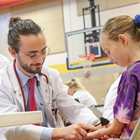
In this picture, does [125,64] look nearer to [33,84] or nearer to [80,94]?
[33,84]

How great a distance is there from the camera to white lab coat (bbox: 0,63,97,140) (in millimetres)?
1169

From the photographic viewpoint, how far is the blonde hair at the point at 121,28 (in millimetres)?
1182

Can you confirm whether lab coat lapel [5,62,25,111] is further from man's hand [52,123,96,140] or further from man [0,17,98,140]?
man's hand [52,123,96,140]

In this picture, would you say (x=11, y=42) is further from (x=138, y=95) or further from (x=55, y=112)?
(x=138, y=95)

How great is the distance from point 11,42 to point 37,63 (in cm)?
29

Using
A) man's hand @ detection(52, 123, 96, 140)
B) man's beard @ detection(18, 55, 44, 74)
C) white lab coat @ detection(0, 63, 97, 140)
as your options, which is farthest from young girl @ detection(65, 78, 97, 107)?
man's hand @ detection(52, 123, 96, 140)

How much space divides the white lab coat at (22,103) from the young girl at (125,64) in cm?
37

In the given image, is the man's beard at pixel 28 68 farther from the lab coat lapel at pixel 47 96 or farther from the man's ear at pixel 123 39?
the man's ear at pixel 123 39

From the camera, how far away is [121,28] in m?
1.19

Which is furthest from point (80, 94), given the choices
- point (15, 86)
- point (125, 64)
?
point (125, 64)

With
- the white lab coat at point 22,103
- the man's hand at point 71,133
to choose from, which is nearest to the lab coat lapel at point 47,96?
the white lab coat at point 22,103

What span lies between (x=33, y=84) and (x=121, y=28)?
2.64 feet

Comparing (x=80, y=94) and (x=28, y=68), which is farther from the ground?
(x=28, y=68)

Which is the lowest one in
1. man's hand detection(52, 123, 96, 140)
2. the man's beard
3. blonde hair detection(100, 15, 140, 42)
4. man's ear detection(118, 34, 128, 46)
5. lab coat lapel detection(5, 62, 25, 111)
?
man's hand detection(52, 123, 96, 140)
